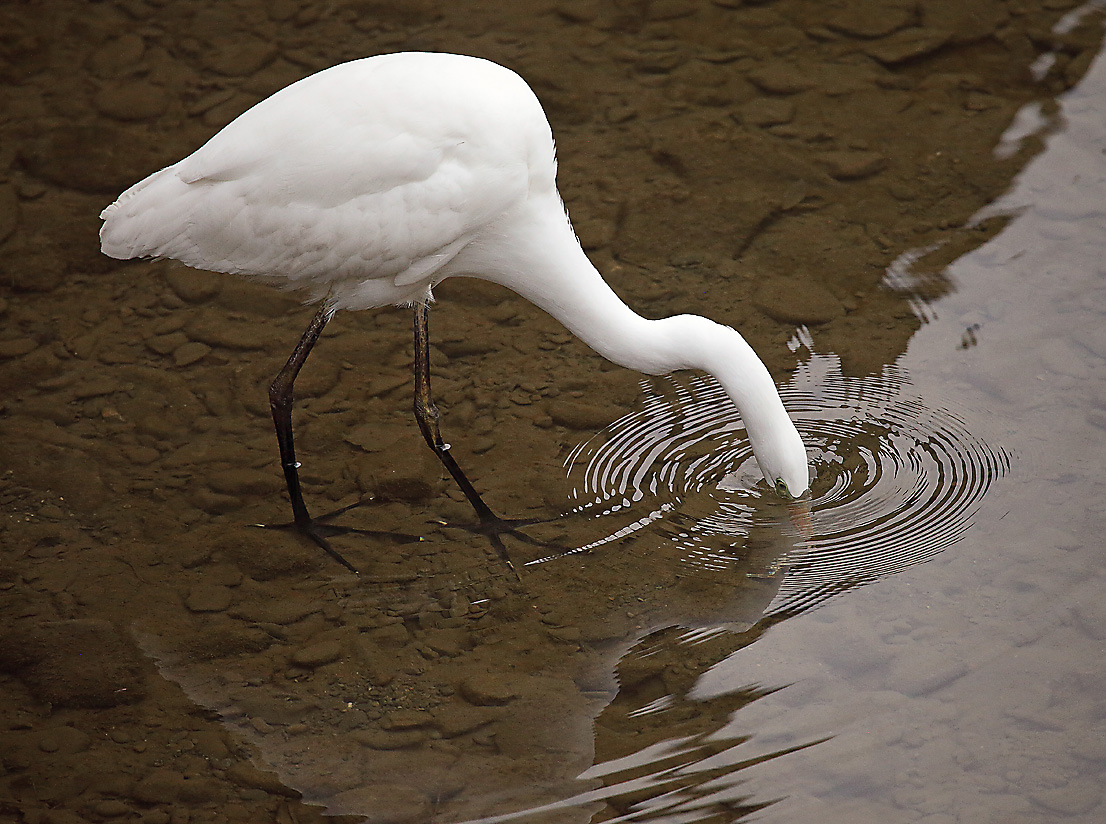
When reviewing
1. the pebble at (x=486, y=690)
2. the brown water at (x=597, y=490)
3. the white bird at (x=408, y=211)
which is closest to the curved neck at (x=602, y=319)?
the white bird at (x=408, y=211)

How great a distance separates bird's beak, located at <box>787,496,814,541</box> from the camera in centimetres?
420

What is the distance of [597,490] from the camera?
4.53 m

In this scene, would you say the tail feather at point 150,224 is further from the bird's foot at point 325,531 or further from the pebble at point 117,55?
the pebble at point 117,55

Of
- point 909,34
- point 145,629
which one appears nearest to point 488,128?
point 145,629

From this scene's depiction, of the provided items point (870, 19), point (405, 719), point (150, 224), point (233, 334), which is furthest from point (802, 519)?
point (870, 19)

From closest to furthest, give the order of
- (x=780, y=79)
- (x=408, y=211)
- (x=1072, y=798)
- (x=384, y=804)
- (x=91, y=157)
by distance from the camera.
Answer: (x=1072, y=798) → (x=384, y=804) → (x=408, y=211) → (x=91, y=157) → (x=780, y=79)

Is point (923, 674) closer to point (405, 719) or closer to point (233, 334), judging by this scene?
point (405, 719)

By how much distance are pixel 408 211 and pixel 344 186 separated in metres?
0.24

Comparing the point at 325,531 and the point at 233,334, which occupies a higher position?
the point at 233,334

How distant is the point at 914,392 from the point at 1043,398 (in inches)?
19.6

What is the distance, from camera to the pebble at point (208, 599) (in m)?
4.20

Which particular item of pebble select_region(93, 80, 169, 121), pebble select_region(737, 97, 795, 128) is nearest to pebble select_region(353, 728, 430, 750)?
pebble select_region(737, 97, 795, 128)

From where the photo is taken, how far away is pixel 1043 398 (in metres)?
4.63

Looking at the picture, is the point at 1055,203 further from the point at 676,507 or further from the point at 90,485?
the point at 90,485
